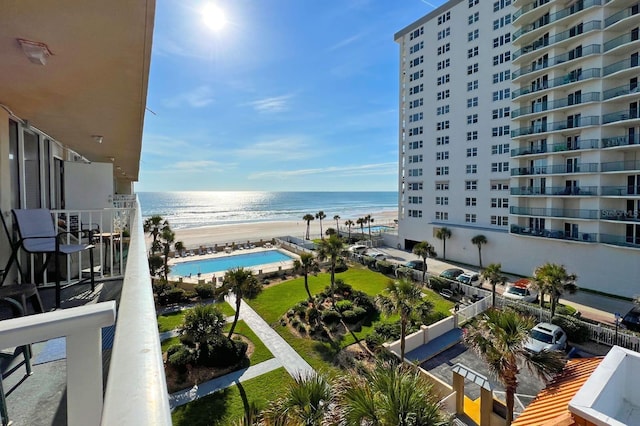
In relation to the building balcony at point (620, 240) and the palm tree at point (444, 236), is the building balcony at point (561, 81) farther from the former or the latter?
the palm tree at point (444, 236)

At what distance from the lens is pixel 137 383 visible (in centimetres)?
86

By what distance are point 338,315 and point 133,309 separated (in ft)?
56.2

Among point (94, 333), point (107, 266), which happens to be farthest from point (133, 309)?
point (107, 266)

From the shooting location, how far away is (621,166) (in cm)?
2106

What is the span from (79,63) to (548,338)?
59.0 ft

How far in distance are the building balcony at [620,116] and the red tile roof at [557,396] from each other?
2054 cm

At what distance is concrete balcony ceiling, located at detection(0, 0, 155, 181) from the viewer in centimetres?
310

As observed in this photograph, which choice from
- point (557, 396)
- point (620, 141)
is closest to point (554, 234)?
point (620, 141)

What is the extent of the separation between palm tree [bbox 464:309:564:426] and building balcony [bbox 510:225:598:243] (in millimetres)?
18313

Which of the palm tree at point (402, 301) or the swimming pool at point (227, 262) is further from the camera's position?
the swimming pool at point (227, 262)

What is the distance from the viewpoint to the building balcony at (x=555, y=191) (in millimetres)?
22181

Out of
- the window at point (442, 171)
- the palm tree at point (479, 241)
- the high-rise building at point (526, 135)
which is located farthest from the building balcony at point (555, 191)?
the window at point (442, 171)

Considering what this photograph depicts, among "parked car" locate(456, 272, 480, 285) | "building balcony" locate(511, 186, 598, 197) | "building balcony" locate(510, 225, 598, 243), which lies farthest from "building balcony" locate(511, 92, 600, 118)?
"parked car" locate(456, 272, 480, 285)

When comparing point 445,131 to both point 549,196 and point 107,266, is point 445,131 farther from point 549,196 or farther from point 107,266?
point 107,266
